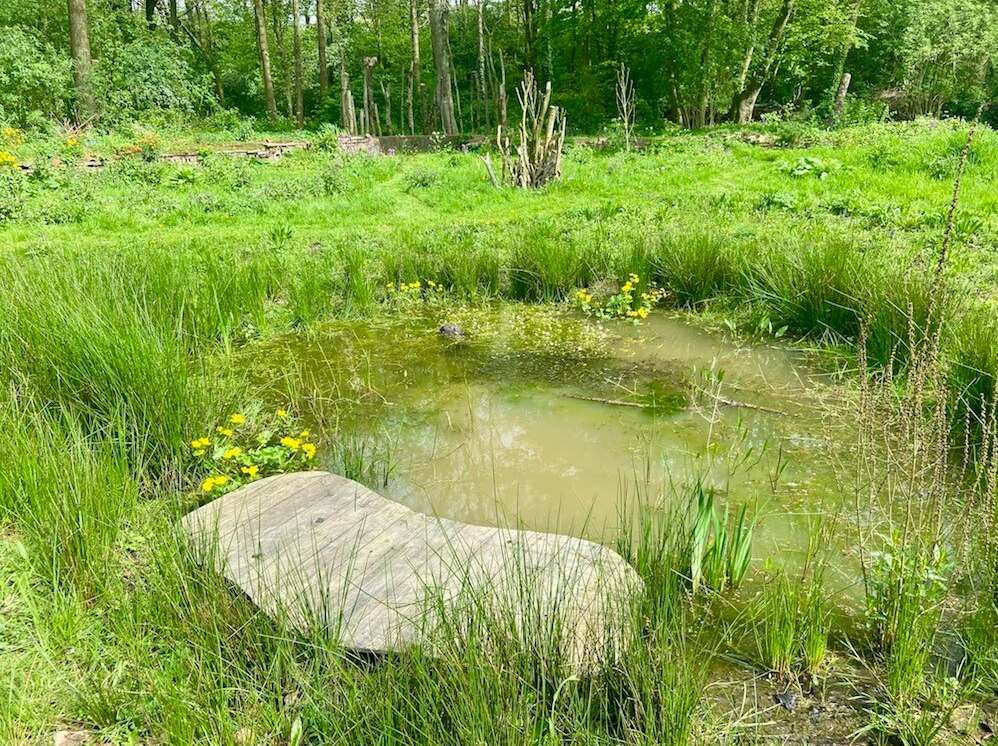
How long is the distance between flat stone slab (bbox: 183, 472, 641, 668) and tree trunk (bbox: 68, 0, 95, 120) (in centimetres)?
1711

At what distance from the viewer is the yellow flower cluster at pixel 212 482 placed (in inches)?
112

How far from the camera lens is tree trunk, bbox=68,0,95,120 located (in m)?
15.9

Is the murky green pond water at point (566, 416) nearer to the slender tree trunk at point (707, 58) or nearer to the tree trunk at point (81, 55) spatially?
the slender tree trunk at point (707, 58)

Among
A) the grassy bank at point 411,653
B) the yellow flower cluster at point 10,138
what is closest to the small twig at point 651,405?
the grassy bank at point 411,653

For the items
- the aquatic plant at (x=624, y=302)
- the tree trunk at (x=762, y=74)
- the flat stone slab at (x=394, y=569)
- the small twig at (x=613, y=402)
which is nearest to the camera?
the flat stone slab at (x=394, y=569)

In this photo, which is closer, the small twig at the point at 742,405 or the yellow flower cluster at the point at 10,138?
the small twig at the point at 742,405

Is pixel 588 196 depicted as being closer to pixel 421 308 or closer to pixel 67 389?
pixel 421 308

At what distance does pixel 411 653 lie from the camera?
172 centimetres

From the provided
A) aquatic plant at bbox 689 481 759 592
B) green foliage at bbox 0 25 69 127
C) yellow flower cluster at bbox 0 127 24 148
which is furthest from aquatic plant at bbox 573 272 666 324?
green foliage at bbox 0 25 69 127

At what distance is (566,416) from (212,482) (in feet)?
5.96

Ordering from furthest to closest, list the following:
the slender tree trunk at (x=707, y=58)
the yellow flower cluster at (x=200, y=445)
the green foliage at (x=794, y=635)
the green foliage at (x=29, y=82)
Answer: the slender tree trunk at (x=707, y=58)
the green foliage at (x=29, y=82)
the yellow flower cluster at (x=200, y=445)
the green foliage at (x=794, y=635)

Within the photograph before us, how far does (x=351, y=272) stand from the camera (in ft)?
18.9

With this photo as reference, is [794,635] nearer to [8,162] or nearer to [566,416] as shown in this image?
[566,416]

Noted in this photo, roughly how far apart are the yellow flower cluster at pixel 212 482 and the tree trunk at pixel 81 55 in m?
16.9
